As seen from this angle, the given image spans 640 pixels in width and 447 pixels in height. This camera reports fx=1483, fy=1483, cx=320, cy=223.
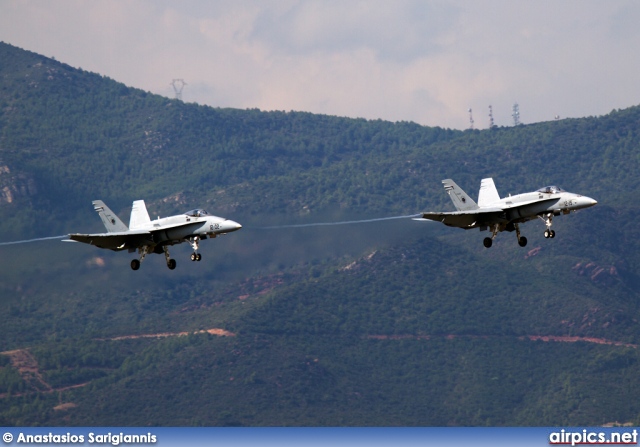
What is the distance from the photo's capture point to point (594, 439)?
150 metres

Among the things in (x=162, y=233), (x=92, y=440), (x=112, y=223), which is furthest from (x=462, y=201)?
(x=92, y=440)

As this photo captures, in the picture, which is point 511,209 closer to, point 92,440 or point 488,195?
point 488,195

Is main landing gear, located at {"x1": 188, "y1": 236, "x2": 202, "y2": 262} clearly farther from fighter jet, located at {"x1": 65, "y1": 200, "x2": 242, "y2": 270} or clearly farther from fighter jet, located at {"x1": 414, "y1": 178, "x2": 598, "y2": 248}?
fighter jet, located at {"x1": 414, "y1": 178, "x2": 598, "y2": 248}

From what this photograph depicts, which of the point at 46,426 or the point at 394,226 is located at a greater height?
the point at 394,226

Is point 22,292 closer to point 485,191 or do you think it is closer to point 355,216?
point 355,216

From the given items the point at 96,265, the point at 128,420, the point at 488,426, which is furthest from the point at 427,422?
the point at 96,265

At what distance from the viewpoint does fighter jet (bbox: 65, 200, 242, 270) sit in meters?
92.2

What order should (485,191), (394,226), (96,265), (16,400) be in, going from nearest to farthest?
(485,191) → (394,226) → (96,265) → (16,400)

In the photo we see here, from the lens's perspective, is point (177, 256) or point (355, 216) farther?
point (177, 256)

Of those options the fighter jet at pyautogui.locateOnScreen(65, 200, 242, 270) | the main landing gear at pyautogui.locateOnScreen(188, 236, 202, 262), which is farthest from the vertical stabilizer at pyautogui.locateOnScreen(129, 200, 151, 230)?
the main landing gear at pyautogui.locateOnScreen(188, 236, 202, 262)

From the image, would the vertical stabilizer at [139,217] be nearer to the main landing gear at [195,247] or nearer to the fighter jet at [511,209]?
the main landing gear at [195,247]

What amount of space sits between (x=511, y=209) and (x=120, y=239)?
2512 centimetres

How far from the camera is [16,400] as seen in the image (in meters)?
198

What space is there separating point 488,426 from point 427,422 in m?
8.17
